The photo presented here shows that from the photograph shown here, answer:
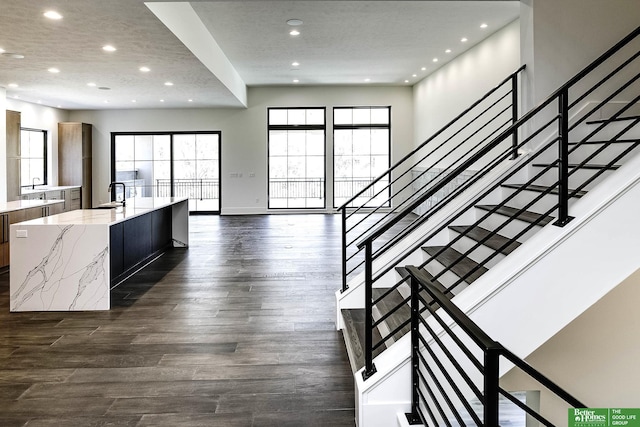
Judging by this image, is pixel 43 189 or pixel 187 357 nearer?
pixel 187 357

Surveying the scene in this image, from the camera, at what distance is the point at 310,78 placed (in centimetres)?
1311

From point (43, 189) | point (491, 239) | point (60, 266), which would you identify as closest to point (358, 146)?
point (43, 189)

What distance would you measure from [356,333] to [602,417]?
2.06m

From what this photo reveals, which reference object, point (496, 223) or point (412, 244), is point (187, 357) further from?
point (496, 223)

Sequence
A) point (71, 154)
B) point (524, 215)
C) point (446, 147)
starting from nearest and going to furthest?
point (524, 215) → point (446, 147) → point (71, 154)

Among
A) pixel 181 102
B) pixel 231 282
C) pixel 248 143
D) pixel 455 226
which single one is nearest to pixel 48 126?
pixel 181 102

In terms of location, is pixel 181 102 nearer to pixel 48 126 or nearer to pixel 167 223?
pixel 48 126

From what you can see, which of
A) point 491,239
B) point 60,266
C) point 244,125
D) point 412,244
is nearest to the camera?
point 491,239

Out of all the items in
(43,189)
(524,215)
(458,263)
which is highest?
(43,189)

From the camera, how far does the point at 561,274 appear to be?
2588 millimetres

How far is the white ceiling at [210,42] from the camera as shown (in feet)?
18.7

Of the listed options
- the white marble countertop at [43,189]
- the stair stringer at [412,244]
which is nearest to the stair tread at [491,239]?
the stair stringer at [412,244]

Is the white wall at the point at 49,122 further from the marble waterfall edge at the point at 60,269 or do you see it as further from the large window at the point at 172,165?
the marble waterfall edge at the point at 60,269

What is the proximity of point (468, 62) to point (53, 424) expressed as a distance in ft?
30.4
